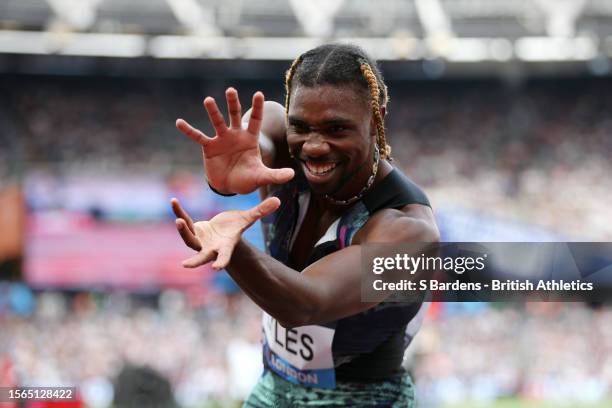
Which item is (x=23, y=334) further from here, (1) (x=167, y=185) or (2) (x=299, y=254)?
(2) (x=299, y=254)

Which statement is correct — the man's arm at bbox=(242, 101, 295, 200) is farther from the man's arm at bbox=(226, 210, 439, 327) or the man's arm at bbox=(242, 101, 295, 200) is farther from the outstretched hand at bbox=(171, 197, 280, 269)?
the outstretched hand at bbox=(171, 197, 280, 269)

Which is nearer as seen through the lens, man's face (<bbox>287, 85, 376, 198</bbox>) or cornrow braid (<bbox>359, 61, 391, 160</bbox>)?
man's face (<bbox>287, 85, 376, 198</bbox>)

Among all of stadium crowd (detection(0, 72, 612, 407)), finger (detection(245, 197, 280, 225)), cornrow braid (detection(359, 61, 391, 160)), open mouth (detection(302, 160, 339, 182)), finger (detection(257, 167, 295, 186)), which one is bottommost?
finger (detection(245, 197, 280, 225))

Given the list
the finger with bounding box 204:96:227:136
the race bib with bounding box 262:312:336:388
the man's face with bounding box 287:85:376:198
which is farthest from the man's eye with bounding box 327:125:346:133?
the race bib with bounding box 262:312:336:388

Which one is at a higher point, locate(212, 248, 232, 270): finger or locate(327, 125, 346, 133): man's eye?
locate(327, 125, 346, 133): man's eye

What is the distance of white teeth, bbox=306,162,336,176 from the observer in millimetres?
3461

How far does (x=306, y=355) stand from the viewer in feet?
12.4

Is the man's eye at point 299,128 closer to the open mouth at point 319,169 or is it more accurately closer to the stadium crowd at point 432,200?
the open mouth at point 319,169

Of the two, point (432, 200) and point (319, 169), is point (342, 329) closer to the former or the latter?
point (319, 169)

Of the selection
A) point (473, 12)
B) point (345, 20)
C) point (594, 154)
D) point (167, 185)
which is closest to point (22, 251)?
point (167, 185)

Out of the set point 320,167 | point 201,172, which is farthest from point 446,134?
point 320,167


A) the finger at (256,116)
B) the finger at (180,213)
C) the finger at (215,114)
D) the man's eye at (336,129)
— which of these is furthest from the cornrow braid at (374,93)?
the finger at (180,213)

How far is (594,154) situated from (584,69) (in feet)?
9.38

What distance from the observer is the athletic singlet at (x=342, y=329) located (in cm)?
373
